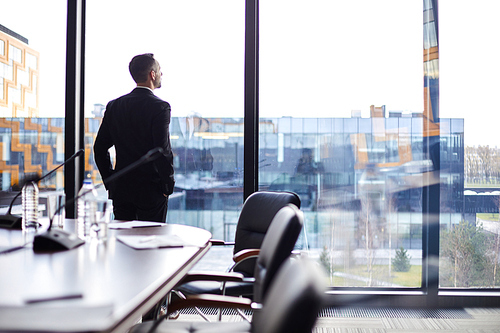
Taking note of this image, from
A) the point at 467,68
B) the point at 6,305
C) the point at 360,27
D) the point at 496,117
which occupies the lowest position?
the point at 6,305

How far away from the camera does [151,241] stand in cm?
175

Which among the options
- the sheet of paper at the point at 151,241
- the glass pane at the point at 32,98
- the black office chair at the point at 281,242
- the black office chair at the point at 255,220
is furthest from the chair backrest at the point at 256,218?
the glass pane at the point at 32,98

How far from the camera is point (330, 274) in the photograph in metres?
3.37

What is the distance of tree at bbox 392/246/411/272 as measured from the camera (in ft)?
10.9

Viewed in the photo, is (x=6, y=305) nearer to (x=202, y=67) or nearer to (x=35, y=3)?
(x=202, y=67)

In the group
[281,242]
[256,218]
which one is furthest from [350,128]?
[281,242]

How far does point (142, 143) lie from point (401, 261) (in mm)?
2160

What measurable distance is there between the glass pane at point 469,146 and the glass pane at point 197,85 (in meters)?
1.63

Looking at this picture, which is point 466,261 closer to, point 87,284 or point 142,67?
point 142,67

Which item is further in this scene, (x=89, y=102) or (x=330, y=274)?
(x=89, y=102)

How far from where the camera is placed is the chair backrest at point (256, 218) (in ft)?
8.32

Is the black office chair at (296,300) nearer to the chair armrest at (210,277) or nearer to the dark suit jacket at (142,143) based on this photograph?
the chair armrest at (210,277)

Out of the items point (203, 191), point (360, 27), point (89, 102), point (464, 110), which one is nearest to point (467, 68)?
point (464, 110)

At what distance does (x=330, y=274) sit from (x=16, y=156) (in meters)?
2.79
